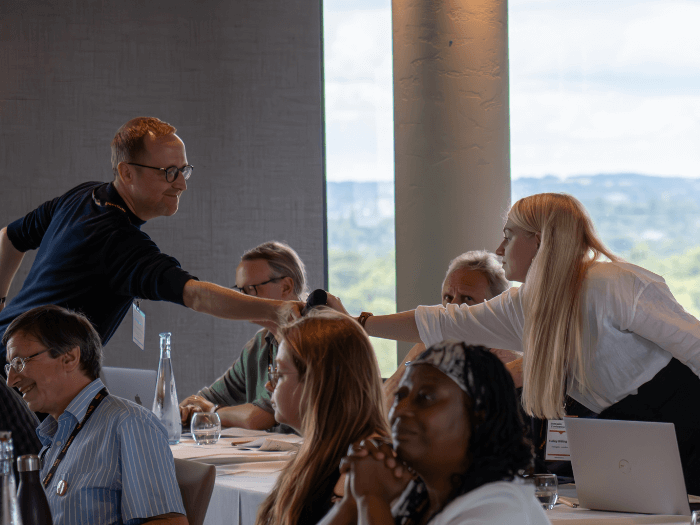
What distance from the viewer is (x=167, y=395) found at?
2.63 m

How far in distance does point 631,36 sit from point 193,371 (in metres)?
3.61

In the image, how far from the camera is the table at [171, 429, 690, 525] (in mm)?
1537

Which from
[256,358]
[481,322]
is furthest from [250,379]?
[481,322]

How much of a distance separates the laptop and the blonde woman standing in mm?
1657

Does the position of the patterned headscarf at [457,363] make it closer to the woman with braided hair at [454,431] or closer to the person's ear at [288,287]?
the woman with braided hair at [454,431]

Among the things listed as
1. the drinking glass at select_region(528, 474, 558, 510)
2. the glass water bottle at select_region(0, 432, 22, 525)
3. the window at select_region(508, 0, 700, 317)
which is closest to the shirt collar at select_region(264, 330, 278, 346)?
the drinking glass at select_region(528, 474, 558, 510)

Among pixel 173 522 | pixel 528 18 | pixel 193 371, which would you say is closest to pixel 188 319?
pixel 193 371

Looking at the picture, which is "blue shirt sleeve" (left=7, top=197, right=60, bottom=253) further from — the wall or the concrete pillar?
the wall

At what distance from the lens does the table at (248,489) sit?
5.04 ft

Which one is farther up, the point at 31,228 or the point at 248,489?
the point at 31,228

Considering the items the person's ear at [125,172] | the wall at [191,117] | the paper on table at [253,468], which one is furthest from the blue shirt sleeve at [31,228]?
the wall at [191,117]

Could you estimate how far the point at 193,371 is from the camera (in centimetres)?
483

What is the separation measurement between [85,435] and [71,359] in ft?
0.67

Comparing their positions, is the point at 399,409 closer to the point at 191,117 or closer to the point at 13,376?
the point at 13,376
